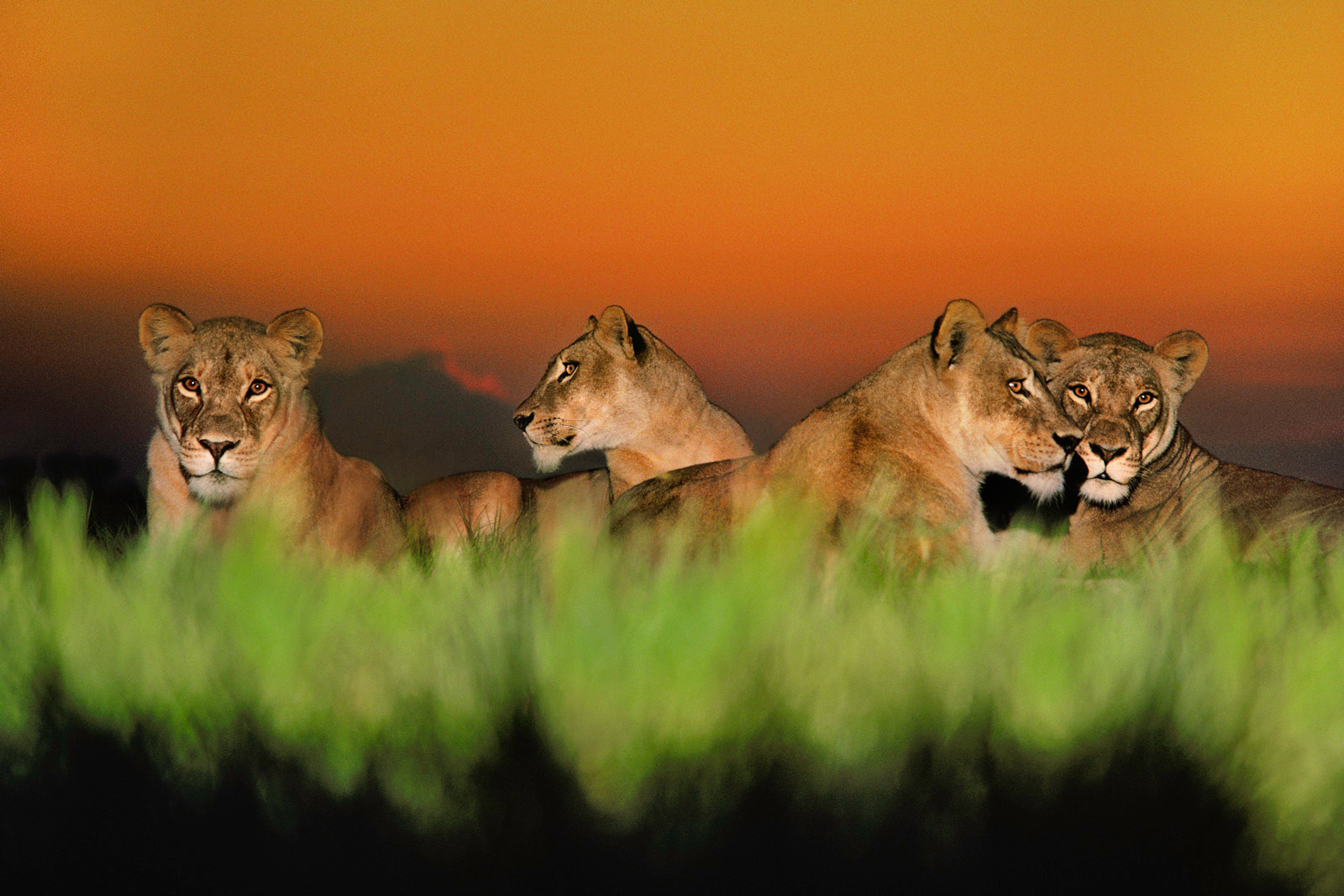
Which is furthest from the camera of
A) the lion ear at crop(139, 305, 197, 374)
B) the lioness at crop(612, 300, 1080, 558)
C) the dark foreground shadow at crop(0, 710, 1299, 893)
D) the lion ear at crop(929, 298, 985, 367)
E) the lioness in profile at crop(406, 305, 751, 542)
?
the lioness in profile at crop(406, 305, 751, 542)

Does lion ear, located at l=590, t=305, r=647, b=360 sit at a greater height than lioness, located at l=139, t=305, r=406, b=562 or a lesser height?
greater

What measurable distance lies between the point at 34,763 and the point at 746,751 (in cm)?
158

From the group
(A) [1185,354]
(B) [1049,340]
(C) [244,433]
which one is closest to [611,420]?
(C) [244,433]

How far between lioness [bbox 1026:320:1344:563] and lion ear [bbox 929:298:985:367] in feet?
4.81

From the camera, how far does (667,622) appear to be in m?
2.49

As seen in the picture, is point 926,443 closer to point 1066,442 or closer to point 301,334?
point 1066,442

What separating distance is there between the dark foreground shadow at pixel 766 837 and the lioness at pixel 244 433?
2.79 m

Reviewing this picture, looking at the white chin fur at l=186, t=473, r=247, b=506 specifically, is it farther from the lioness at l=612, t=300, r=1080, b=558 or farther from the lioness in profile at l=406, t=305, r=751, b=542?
the lioness at l=612, t=300, r=1080, b=558

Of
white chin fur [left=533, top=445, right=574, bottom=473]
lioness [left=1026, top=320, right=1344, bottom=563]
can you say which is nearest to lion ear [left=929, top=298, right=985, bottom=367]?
lioness [left=1026, top=320, right=1344, bottom=563]

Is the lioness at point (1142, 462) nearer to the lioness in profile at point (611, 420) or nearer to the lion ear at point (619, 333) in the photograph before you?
the lioness in profile at point (611, 420)

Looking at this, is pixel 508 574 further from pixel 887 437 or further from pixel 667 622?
pixel 887 437

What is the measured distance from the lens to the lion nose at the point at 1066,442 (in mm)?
5242

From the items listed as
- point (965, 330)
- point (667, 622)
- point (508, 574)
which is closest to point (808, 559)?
point (667, 622)

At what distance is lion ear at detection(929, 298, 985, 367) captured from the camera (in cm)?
507
